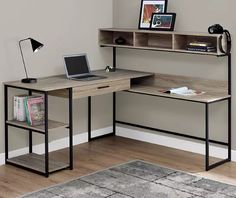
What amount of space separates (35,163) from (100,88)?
872mm

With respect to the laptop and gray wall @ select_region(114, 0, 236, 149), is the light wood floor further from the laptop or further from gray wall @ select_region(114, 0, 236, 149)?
the laptop

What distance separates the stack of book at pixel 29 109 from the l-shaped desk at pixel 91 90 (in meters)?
0.06

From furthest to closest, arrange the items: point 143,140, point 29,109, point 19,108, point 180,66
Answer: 1. point 143,140
2. point 180,66
3. point 19,108
4. point 29,109

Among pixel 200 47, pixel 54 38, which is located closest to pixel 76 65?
pixel 54 38

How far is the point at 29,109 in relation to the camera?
171 inches

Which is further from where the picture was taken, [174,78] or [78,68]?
[174,78]

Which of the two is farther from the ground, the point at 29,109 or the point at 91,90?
the point at 91,90

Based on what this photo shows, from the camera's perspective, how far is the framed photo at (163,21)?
484 cm

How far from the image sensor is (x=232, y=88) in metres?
4.59

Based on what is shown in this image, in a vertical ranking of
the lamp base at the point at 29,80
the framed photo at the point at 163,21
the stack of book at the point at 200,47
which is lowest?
the lamp base at the point at 29,80

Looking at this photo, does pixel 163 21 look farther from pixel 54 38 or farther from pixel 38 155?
pixel 38 155

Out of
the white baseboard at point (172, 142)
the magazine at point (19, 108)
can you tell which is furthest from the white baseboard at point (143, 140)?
the magazine at point (19, 108)

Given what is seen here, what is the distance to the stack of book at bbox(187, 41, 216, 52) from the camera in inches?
177

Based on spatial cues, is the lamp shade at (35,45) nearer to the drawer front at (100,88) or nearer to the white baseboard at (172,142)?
the drawer front at (100,88)
